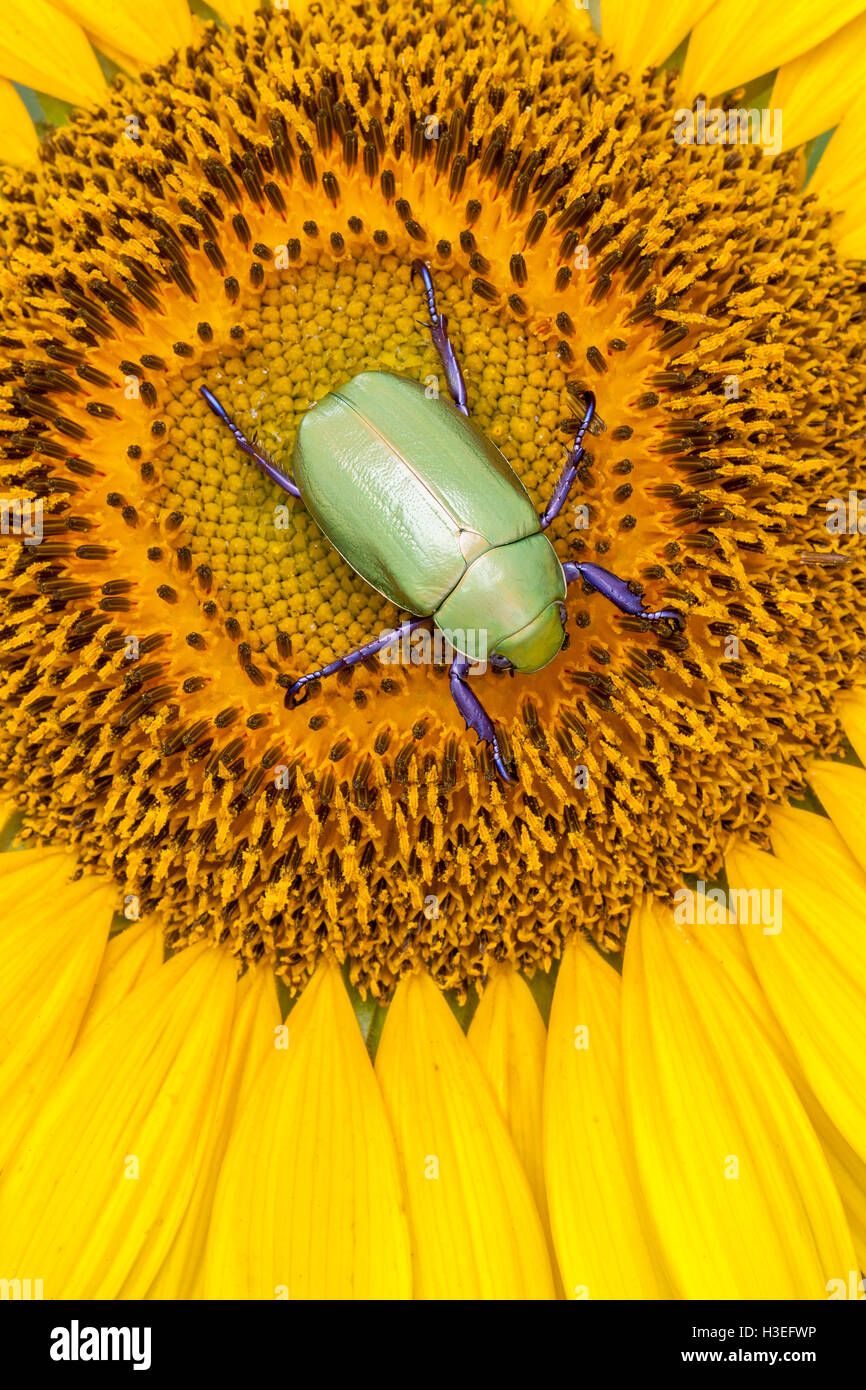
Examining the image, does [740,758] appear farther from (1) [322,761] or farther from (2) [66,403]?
(2) [66,403]

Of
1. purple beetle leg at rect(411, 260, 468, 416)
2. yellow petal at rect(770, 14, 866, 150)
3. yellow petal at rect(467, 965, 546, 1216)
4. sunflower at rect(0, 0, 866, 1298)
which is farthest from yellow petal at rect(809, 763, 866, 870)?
yellow petal at rect(770, 14, 866, 150)

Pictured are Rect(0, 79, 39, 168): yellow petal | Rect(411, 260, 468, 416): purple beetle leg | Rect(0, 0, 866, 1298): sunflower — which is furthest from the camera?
Rect(0, 79, 39, 168): yellow petal

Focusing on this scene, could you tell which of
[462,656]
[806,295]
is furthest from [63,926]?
[806,295]

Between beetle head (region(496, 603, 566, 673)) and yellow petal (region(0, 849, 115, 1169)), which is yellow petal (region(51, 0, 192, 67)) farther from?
yellow petal (region(0, 849, 115, 1169))

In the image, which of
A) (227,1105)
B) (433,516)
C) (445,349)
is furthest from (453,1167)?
(445,349)

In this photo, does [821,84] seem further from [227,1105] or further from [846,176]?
[227,1105]

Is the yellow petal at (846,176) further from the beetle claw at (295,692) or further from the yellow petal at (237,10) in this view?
the beetle claw at (295,692)
